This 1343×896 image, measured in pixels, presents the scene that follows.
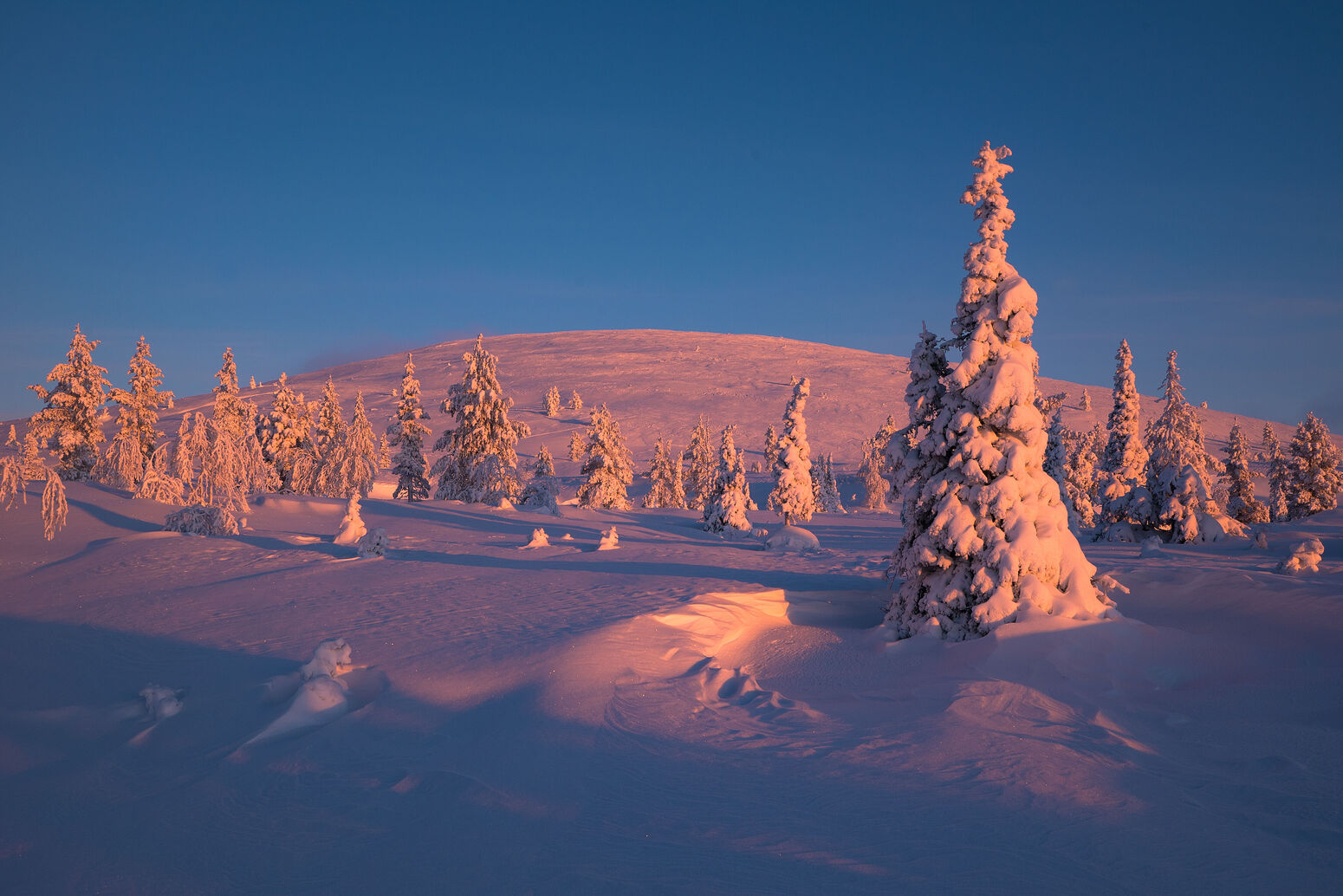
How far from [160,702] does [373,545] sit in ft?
30.5

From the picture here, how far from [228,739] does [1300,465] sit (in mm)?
56381

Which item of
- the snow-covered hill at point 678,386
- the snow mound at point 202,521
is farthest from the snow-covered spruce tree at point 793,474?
the snow-covered hill at point 678,386

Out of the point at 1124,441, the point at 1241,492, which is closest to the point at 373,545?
the point at 1124,441

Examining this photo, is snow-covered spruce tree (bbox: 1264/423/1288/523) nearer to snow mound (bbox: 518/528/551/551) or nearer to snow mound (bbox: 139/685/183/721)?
snow mound (bbox: 518/528/551/551)

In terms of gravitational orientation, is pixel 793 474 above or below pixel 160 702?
above

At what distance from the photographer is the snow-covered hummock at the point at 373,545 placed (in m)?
16.8

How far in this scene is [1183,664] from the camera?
30.8 ft

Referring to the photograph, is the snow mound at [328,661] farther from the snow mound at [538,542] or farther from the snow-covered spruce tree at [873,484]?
the snow-covered spruce tree at [873,484]

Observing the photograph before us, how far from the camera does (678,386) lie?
119000mm

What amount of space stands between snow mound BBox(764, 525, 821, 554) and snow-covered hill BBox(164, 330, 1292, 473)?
190ft

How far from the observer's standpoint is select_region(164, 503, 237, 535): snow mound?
60.5 ft

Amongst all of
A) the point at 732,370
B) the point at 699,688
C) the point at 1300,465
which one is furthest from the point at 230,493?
the point at 732,370

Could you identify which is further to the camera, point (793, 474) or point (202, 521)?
point (793, 474)

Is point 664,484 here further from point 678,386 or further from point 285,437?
point 678,386
